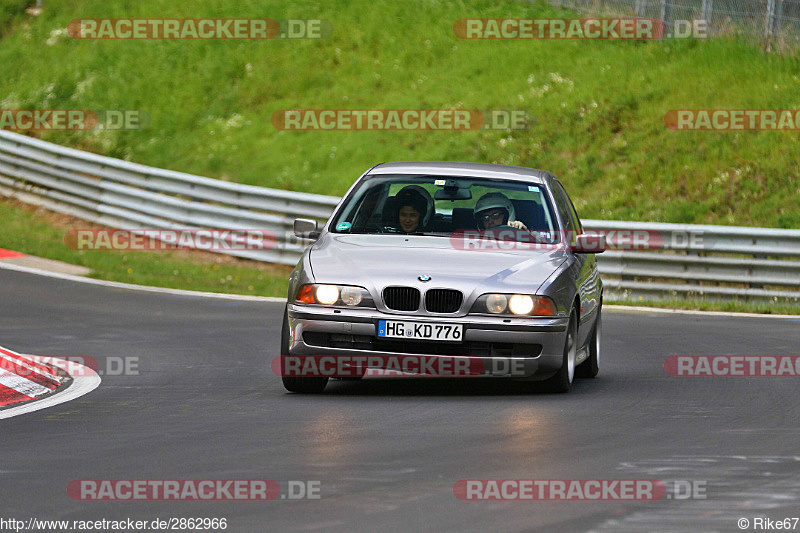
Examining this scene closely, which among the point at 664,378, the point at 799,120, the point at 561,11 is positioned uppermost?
the point at 561,11

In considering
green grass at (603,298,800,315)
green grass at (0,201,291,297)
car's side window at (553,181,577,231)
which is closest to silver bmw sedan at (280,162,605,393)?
car's side window at (553,181,577,231)

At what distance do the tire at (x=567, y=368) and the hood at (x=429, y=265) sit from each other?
0.45 metres

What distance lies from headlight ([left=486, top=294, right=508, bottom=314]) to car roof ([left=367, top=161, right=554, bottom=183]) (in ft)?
5.81

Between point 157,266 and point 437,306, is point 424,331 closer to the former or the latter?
point 437,306

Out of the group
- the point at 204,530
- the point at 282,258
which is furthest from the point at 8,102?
the point at 204,530

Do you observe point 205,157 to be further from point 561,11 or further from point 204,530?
point 204,530

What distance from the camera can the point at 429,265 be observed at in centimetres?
994

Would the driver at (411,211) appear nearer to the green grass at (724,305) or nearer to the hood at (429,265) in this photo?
the hood at (429,265)

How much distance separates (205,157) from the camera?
28859 millimetres

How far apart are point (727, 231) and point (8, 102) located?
700 inches

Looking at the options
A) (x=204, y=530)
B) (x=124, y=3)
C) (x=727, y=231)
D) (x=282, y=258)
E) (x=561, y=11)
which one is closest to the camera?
(x=204, y=530)

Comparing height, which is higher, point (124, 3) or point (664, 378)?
point (124, 3)

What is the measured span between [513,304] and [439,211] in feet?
5.58

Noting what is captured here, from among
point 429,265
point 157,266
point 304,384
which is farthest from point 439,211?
point 157,266
